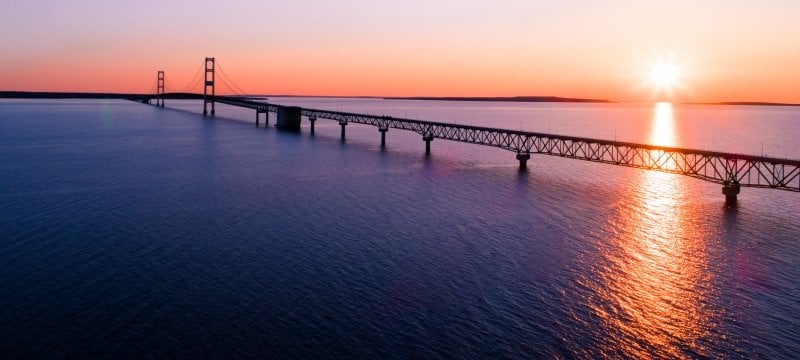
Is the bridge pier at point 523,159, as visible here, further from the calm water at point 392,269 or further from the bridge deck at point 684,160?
the calm water at point 392,269

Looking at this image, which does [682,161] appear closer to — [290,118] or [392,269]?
[392,269]

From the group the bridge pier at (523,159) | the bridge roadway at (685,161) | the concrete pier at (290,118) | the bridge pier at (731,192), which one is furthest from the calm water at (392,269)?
the concrete pier at (290,118)

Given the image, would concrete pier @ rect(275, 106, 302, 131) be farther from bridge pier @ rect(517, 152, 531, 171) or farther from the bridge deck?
bridge pier @ rect(517, 152, 531, 171)

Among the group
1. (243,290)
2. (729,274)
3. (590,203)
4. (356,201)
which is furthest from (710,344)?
(356,201)

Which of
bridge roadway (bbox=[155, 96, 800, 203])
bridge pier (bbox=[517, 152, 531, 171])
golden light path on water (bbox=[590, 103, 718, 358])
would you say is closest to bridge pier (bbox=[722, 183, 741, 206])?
bridge roadway (bbox=[155, 96, 800, 203])

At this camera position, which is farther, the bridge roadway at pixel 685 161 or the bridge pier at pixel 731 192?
the bridge pier at pixel 731 192

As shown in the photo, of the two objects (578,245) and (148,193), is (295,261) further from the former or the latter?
(148,193)
